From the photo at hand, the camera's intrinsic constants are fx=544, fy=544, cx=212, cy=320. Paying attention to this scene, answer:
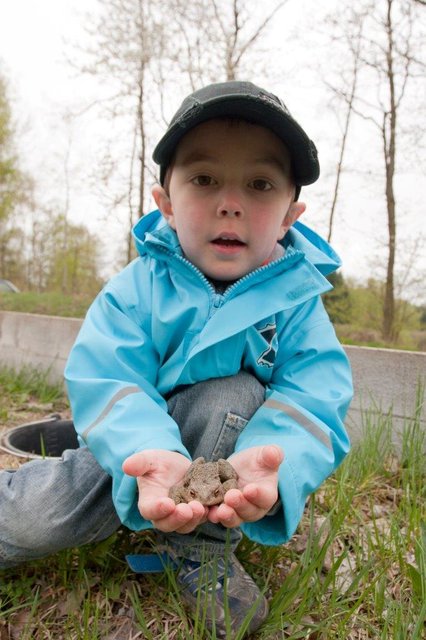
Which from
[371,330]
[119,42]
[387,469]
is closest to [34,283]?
[119,42]

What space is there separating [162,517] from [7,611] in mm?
656

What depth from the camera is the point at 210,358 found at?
153 cm

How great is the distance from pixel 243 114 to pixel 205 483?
37.5 inches

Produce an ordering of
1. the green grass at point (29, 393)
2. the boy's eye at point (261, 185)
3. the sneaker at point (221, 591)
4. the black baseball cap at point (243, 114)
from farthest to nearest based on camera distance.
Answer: the green grass at point (29, 393) → the boy's eye at point (261, 185) → the black baseball cap at point (243, 114) → the sneaker at point (221, 591)

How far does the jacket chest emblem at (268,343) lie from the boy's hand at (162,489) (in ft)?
1.41

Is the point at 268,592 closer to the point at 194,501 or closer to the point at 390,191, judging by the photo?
the point at 194,501

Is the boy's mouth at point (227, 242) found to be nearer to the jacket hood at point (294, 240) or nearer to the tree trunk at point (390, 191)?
the jacket hood at point (294, 240)

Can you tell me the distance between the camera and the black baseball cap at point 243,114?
142 cm

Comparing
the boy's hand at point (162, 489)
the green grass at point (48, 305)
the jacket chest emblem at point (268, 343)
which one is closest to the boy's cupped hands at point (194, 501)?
the boy's hand at point (162, 489)

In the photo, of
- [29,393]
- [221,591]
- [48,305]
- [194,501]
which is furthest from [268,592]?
[48,305]

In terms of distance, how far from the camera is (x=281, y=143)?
5.06 ft

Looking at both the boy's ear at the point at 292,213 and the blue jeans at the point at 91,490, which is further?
the boy's ear at the point at 292,213

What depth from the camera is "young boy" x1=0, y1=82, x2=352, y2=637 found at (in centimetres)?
136

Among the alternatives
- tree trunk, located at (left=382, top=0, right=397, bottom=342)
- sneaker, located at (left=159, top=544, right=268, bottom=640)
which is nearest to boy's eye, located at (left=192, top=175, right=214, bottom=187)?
sneaker, located at (left=159, top=544, right=268, bottom=640)
